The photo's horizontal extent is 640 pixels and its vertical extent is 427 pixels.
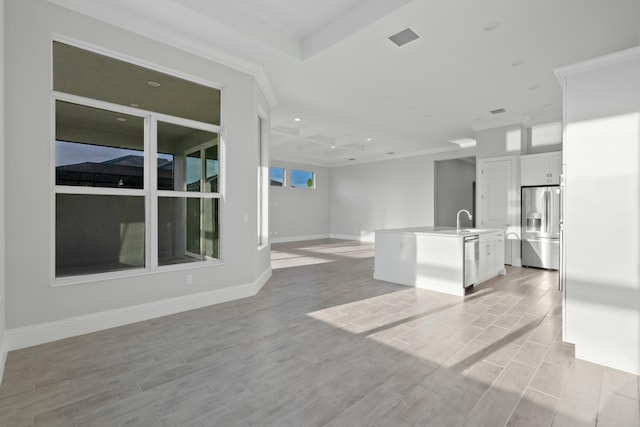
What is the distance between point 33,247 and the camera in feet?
9.06

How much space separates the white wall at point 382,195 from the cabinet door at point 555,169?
315cm

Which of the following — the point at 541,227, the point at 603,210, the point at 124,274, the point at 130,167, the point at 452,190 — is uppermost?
the point at 452,190

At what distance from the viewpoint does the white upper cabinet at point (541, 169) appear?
19.9 feet

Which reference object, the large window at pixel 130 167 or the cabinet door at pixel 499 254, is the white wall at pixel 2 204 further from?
the cabinet door at pixel 499 254

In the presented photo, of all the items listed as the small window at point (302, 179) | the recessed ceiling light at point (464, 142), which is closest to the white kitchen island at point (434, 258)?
the recessed ceiling light at point (464, 142)

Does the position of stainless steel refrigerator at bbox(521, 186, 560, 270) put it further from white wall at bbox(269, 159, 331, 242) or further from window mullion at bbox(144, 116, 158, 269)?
white wall at bbox(269, 159, 331, 242)

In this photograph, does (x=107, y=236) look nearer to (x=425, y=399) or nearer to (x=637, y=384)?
(x=425, y=399)

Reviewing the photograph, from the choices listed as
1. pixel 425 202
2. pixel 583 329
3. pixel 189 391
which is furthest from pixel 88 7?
pixel 425 202

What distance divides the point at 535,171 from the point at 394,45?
4548 millimetres

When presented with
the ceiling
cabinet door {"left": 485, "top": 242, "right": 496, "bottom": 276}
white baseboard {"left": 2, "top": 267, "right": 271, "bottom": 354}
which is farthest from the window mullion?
cabinet door {"left": 485, "top": 242, "right": 496, "bottom": 276}

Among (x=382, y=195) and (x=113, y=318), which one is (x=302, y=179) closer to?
(x=382, y=195)

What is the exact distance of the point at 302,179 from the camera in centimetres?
1227

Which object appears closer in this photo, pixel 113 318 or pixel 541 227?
pixel 113 318

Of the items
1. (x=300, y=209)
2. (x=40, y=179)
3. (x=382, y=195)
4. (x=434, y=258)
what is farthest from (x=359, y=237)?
(x=40, y=179)
